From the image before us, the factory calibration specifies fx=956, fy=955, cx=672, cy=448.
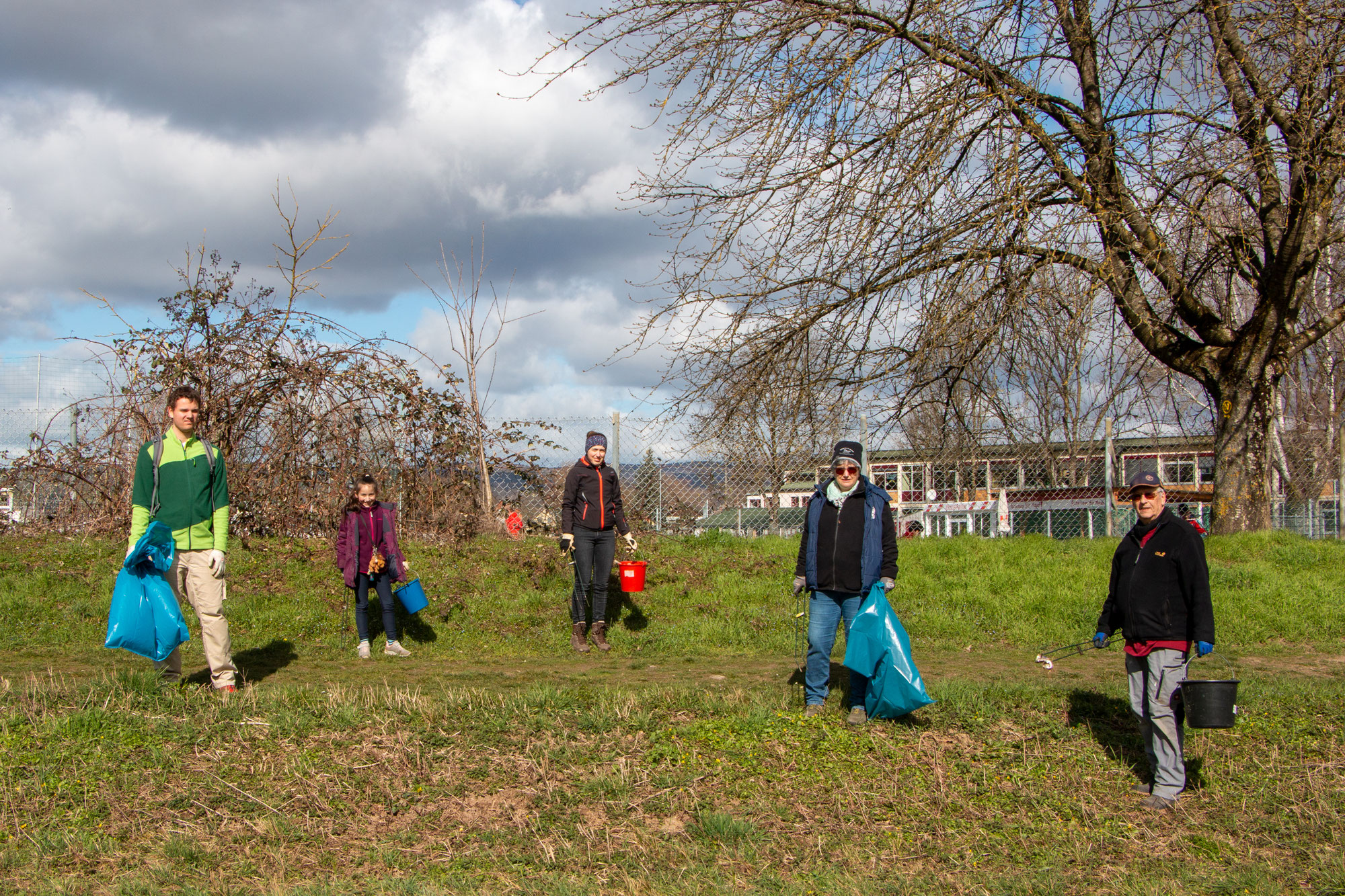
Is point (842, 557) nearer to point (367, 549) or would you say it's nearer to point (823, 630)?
point (823, 630)

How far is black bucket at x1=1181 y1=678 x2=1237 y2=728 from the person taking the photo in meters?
4.52

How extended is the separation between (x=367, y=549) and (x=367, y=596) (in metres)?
0.45

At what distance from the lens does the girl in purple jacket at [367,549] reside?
751 cm

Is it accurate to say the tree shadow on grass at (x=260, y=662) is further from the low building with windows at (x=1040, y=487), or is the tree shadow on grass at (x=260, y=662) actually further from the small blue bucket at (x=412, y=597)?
the low building with windows at (x=1040, y=487)

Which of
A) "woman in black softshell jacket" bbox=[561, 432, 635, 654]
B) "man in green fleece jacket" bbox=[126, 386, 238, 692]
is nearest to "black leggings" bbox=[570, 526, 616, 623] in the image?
"woman in black softshell jacket" bbox=[561, 432, 635, 654]

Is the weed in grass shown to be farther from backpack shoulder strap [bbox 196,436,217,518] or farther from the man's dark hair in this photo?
the man's dark hair

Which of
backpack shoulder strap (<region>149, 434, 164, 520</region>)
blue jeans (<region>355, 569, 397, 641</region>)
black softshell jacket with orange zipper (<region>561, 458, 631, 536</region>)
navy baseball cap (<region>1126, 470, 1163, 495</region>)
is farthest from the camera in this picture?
black softshell jacket with orange zipper (<region>561, 458, 631, 536</region>)

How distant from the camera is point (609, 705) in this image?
5.66m


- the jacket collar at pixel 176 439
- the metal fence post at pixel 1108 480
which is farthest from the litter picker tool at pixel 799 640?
the metal fence post at pixel 1108 480

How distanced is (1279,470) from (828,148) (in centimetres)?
1183

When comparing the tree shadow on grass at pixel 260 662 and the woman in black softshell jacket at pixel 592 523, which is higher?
the woman in black softshell jacket at pixel 592 523

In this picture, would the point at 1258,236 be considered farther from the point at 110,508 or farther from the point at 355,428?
the point at 110,508

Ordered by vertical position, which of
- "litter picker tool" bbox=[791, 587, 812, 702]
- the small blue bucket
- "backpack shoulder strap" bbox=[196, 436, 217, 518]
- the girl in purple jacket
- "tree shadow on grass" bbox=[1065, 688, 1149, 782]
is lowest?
"tree shadow on grass" bbox=[1065, 688, 1149, 782]

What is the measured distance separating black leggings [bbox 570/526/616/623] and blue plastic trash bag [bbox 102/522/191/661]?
3.14 m
